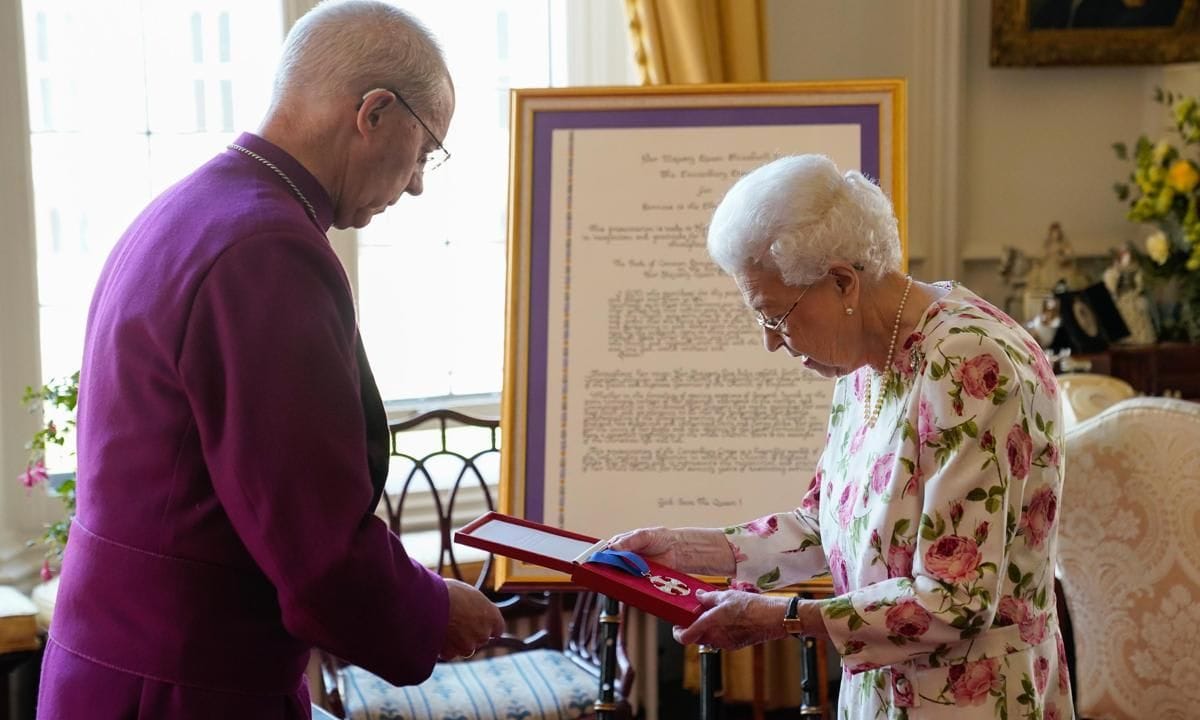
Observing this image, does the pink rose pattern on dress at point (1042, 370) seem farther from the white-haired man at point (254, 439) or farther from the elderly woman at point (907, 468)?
the white-haired man at point (254, 439)

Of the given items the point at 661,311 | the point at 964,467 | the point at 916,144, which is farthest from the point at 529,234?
the point at 916,144

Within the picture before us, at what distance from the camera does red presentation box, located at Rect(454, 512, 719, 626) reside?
5.66 feet

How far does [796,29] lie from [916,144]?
1.66 ft

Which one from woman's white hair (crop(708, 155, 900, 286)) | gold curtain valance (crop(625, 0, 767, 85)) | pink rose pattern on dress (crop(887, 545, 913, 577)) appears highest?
gold curtain valance (crop(625, 0, 767, 85))

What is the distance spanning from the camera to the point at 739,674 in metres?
3.62

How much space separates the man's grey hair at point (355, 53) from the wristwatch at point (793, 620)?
0.76 m

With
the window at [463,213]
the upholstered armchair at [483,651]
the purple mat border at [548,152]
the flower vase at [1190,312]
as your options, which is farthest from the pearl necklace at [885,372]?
the flower vase at [1190,312]

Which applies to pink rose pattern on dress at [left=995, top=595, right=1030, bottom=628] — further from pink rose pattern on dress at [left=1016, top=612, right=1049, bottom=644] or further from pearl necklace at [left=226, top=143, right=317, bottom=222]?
pearl necklace at [left=226, top=143, right=317, bottom=222]

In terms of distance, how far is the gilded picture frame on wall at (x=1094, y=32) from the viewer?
392 cm

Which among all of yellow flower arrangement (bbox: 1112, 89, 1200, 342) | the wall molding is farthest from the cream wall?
yellow flower arrangement (bbox: 1112, 89, 1200, 342)

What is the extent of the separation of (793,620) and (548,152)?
1.35 meters

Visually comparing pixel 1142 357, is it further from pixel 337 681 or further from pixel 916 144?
pixel 337 681

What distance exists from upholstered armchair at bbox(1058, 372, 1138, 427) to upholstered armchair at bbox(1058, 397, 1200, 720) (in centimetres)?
17

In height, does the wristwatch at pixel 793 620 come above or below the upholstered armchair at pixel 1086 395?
below
